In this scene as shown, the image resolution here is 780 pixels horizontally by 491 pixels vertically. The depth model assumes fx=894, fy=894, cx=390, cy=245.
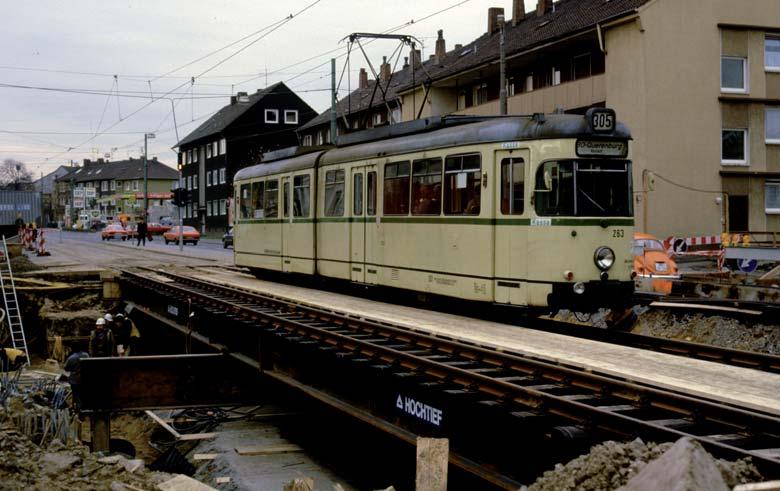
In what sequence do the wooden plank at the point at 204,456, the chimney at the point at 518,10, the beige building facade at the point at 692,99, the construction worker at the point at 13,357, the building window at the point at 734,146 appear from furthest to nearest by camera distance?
the chimney at the point at 518,10 → the building window at the point at 734,146 → the beige building facade at the point at 692,99 → the construction worker at the point at 13,357 → the wooden plank at the point at 204,456

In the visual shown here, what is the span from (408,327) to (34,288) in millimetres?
18291

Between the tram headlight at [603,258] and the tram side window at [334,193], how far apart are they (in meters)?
6.27

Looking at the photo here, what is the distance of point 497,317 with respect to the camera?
45.3ft

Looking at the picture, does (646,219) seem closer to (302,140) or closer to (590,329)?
(590,329)

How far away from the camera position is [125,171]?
145 metres

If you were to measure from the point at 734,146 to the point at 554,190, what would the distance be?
23059 millimetres

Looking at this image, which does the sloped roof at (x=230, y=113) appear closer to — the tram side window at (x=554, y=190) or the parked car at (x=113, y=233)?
the parked car at (x=113, y=233)

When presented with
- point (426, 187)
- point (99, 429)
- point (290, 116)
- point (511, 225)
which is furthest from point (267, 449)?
point (290, 116)

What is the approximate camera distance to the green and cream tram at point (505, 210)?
12.4 meters

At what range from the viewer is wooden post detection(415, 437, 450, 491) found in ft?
21.9

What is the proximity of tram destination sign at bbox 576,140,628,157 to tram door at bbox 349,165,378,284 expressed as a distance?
472 centimetres

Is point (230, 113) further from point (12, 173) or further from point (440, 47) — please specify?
point (12, 173)

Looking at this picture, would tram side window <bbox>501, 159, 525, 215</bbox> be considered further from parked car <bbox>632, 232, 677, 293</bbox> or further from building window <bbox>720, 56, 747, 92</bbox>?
building window <bbox>720, 56, 747, 92</bbox>

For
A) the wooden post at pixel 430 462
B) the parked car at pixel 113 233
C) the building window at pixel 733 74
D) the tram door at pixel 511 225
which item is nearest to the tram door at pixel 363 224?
the tram door at pixel 511 225
